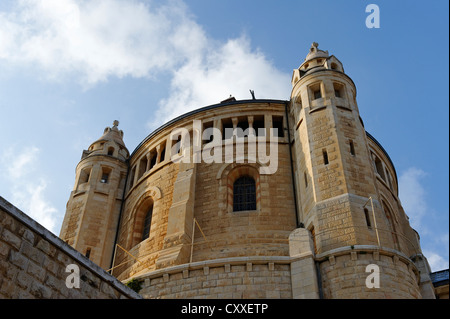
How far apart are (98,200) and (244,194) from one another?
8.45 m

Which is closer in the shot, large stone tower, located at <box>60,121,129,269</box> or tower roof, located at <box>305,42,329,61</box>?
large stone tower, located at <box>60,121,129,269</box>

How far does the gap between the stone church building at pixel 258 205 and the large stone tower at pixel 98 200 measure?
67mm

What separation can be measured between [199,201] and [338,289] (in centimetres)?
837

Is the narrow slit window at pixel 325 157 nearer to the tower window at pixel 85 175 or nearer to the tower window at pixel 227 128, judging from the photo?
the tower window at pixel 227 128

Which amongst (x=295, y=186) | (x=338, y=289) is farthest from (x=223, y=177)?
(x=338, y=289)

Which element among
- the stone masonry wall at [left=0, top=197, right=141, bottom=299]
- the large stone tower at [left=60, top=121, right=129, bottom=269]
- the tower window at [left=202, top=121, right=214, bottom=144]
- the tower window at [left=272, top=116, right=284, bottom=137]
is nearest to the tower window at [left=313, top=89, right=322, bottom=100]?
the tower window at [left=272, top=116, right=284, bottom=137]

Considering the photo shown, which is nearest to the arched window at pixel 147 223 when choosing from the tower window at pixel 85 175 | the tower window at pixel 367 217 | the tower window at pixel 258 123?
the tower window at pixel 85 175

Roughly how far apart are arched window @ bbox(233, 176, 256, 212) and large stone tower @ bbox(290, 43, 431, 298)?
7.01 feet

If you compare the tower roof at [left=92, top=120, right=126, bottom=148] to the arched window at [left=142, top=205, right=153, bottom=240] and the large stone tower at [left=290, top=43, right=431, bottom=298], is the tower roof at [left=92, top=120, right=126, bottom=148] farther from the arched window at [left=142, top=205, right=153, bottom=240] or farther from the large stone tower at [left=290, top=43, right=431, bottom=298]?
the large stone tower at [left=290, top=43, right=431, bottom=298]

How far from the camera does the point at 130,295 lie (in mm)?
9906

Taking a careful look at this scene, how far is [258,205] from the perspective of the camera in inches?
827

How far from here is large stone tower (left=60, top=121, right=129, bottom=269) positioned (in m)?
23.9

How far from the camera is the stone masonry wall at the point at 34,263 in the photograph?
307 inches

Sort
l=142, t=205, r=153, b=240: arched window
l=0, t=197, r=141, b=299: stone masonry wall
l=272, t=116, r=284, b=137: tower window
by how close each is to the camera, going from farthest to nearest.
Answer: l=272, t=116, r=284, b=137: tower window → l=142, t=205, r=153, b=240: arched window → l=0, t=197, r=141, b=299: stone masonry wall
